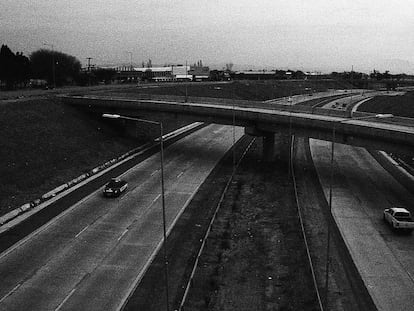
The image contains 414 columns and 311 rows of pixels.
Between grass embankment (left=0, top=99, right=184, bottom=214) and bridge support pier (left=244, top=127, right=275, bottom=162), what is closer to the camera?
grass embankment (left=0, top=99, right=184, bottom=214)

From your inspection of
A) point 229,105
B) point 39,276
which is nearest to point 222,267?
point 39,276

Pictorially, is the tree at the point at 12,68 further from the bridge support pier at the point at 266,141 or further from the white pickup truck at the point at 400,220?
the white pickup truck at the point at 400,220

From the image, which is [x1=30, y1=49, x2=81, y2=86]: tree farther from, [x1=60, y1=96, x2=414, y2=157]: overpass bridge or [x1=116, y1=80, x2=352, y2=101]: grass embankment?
[x1=60, y1=96, x2=414, y2=157]: overpass bridge

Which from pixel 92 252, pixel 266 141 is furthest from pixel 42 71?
pixel 92 252

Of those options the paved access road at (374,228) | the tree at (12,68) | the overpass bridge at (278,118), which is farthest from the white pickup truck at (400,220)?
the tree at (12,68)

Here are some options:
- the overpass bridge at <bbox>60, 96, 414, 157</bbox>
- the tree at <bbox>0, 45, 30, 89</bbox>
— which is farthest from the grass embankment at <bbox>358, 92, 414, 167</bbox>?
the tree at <bbox>0, 45, 30, 89</bbox>
